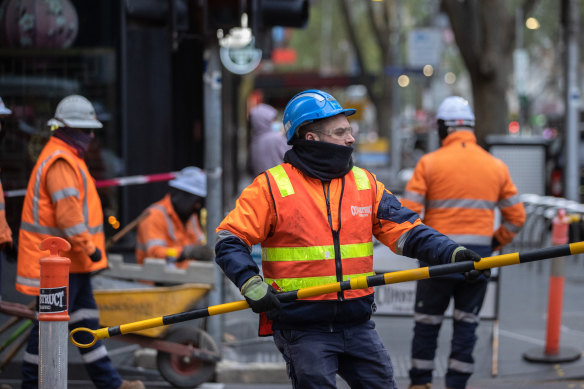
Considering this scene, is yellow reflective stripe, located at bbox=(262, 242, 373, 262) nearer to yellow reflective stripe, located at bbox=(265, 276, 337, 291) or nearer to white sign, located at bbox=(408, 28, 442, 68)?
yellow reflective stripe, located at bbox=(265, 276, 337, 291)

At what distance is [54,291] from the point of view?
3.86 meters

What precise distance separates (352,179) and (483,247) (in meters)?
2.10

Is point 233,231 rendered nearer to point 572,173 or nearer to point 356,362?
point 356,362

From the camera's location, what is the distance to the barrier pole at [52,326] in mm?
3816

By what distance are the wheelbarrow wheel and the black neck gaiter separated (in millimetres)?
2557

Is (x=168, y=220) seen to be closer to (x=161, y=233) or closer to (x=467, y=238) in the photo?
(x=161, y=233)

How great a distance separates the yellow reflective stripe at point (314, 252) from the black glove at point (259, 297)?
31 centimetres

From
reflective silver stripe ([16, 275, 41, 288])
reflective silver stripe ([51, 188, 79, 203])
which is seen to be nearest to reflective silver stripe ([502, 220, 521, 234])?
reflective silver stripe ([51, 188, 79, 203])

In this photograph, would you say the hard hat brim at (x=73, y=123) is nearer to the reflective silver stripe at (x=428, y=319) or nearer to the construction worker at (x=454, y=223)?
the construction worker at (x=454, y=223)

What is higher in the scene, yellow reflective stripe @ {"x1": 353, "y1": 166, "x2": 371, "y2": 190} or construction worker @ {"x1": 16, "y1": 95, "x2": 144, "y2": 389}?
yellow reflective stripe @ {"x1": 353, "y1": 166, "x2": 371, "y2": 190}

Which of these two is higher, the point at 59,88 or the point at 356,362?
the point at 59,88

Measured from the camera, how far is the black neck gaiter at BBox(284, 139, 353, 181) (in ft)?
12.9

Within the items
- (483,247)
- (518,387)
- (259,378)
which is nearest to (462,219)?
(483,247)

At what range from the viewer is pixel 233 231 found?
12.7ft
